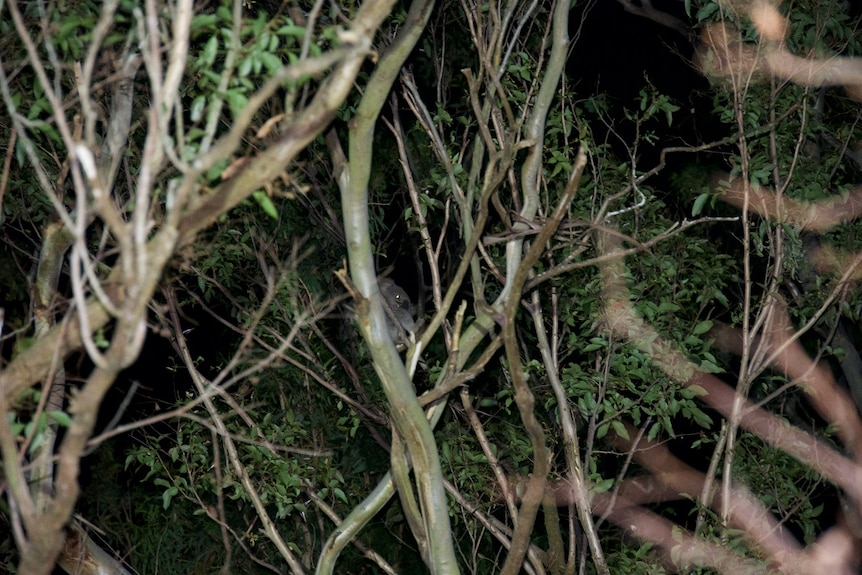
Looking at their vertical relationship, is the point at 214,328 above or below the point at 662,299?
below

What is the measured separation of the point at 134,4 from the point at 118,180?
2187 mm

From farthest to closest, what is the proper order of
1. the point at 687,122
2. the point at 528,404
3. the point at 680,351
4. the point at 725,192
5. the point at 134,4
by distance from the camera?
1. the point at 687,122
2. the point at 725,192
3. the point at 680,351
4. the point at 528,404
5. the point at 134,4

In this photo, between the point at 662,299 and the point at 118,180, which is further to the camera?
the point at 118,180

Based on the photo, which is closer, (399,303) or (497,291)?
(497,291)

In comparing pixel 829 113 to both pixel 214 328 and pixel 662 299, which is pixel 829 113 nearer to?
pixel 662 299

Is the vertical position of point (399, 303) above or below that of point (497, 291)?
below

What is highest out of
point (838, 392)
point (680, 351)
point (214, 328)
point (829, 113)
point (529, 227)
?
point (829, 113)

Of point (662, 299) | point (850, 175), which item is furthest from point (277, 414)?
point (850, 175)

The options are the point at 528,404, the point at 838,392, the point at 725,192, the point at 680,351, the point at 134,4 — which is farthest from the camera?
the point at 838,392

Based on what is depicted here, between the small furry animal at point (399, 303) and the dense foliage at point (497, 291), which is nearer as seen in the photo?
the dense foliage at point (497, 291)

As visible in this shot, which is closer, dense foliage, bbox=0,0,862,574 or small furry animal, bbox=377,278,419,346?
dense foliage, bbox=0,0,862,574

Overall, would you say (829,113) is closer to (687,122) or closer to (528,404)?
(687,122)

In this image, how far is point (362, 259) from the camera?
251cm

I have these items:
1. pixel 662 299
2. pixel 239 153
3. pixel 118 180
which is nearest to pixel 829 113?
pixel 662 299
